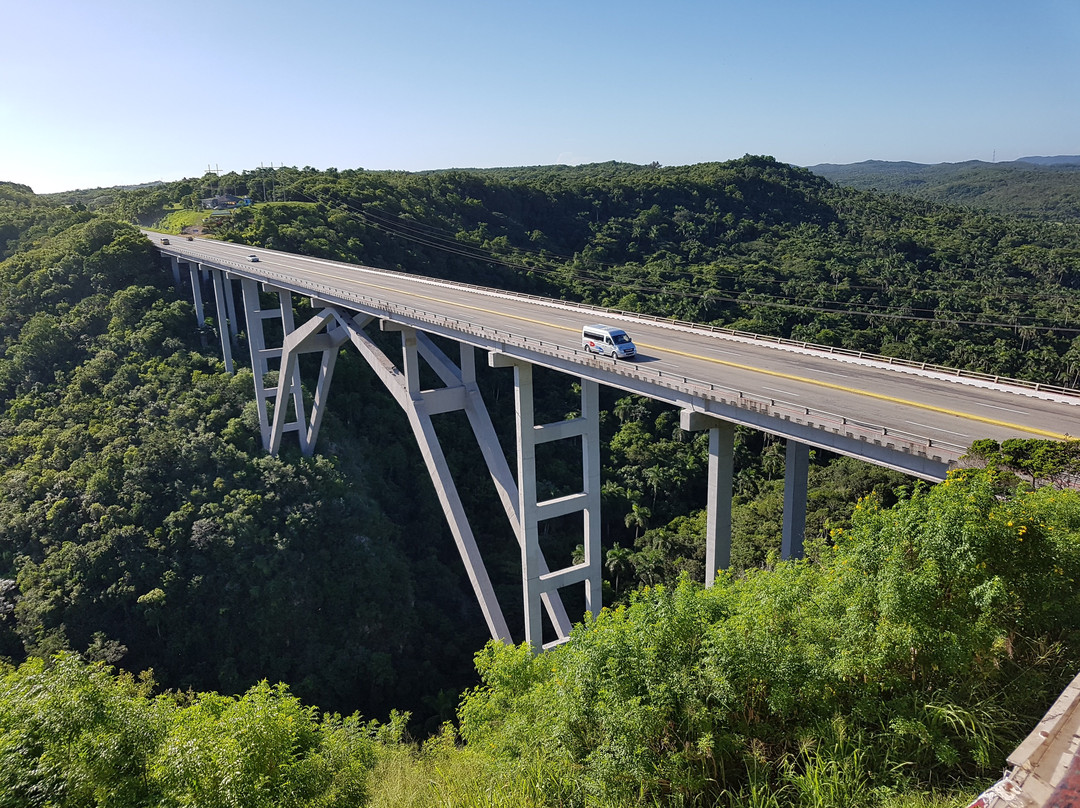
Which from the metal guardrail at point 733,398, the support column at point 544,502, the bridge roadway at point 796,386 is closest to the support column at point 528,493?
the support column at point 544,502

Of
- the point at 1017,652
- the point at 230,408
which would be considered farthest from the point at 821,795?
the point at 230,408

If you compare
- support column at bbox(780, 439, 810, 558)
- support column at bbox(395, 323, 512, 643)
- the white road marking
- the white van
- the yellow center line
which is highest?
the white van

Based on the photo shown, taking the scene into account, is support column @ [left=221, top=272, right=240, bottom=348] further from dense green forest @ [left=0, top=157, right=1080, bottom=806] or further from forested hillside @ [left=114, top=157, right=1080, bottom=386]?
forested hillside @ [left=114, top=157, right=1080, bottom=386]

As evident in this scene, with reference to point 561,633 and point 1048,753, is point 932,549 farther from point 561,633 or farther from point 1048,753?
point 561,633

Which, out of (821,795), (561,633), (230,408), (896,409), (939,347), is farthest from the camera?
(939,347)

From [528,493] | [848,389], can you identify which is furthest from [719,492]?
[528,493]

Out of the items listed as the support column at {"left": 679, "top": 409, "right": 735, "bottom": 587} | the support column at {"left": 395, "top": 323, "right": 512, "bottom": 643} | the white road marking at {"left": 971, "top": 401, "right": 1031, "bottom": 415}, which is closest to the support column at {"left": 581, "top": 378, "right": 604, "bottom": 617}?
the support column at {"left": 395, "top": 323, "right": 512, "bottom": 643}
